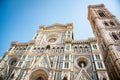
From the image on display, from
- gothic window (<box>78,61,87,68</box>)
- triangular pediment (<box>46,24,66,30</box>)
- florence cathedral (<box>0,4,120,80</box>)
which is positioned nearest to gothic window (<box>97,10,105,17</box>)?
florence cathedral (<box>0,4,120,80</box>)

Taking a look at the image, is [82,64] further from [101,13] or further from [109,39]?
[101,13]

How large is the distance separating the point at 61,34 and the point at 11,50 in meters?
10.4

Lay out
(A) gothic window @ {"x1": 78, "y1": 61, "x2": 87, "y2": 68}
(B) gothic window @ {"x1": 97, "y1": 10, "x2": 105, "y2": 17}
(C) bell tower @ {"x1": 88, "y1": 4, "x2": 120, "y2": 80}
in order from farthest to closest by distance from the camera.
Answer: (B) gothic window @ {"x1": 97, "y1": 10, "x2": 105, "y2": 17}
(C) bell tower @ {"x1": 88, "y1": 4, "x2": 120, "y2": 80}
(A) gothic window @ {"x1": 78, "y1": 61, "x2": 87, "y2": 68}

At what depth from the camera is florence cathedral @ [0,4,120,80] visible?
49.1ft

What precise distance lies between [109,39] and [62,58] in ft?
30.7

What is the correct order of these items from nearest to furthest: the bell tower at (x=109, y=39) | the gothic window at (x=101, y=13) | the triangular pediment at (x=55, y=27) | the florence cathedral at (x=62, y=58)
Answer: the florence cathedral at (x=62, y=58) < the bell tower at (x=109, y=39) < the triangular pediment at (x=55, y=27) < the gothic window at (x=101, y=13)

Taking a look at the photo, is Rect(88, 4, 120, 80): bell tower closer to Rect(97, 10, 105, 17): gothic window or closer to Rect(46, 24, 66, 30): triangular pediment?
Rect(97, 10, 105, 17): gothic window

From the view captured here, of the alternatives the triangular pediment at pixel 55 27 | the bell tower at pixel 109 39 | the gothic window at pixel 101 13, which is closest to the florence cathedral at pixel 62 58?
the bell tower at pixel 109 39

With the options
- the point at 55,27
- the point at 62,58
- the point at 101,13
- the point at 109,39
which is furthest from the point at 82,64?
the point at 101,13

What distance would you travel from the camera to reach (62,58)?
17297 millimetres

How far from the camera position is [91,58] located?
1655 cm

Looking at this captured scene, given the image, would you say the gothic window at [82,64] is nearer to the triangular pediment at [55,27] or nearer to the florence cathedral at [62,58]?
the florence cathedral at [62,58]

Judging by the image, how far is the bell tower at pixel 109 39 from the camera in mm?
16539

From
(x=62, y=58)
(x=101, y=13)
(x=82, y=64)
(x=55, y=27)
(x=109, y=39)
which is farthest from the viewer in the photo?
(x=101, y=13)
